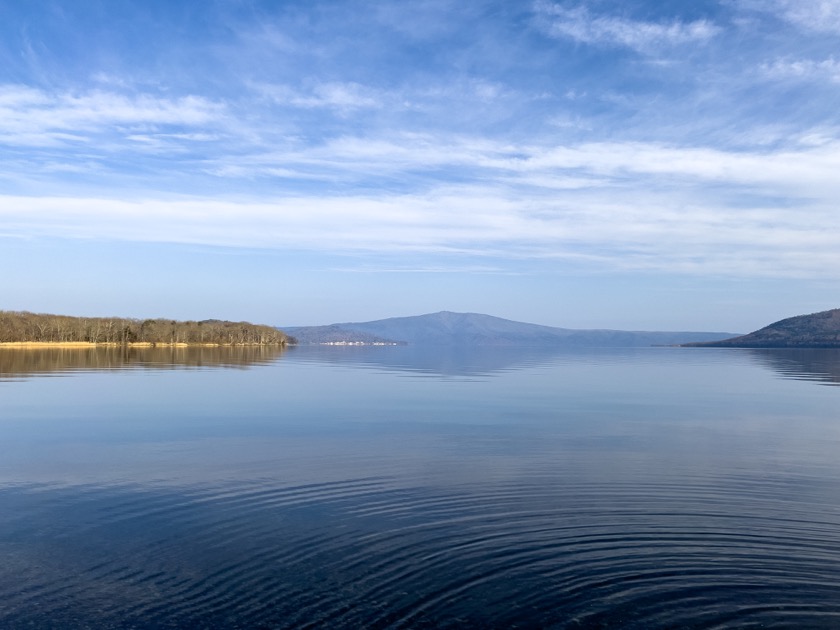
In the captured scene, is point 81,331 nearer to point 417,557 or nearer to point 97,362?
point 97,362

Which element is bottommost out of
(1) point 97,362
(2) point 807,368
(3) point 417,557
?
(3) point 417,557

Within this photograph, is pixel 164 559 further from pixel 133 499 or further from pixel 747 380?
pixel 747 380

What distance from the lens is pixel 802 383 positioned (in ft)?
180

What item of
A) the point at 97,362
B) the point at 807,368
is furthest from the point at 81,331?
the point at 807,368

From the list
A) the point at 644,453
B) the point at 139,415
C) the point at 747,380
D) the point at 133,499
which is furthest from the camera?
the point at 747,380

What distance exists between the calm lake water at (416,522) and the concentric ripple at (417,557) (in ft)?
0.16

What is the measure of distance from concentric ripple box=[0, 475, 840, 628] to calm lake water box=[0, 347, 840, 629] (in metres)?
0.05

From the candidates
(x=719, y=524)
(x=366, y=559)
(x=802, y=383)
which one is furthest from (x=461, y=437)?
(x=802, y=383)

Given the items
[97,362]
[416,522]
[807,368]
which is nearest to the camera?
[416,522]

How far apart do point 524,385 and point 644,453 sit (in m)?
28.8

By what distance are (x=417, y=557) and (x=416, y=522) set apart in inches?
85.5

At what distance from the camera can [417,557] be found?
11914 millimetres

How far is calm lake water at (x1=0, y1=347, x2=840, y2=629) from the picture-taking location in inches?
387

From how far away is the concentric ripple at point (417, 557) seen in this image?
962 cm
